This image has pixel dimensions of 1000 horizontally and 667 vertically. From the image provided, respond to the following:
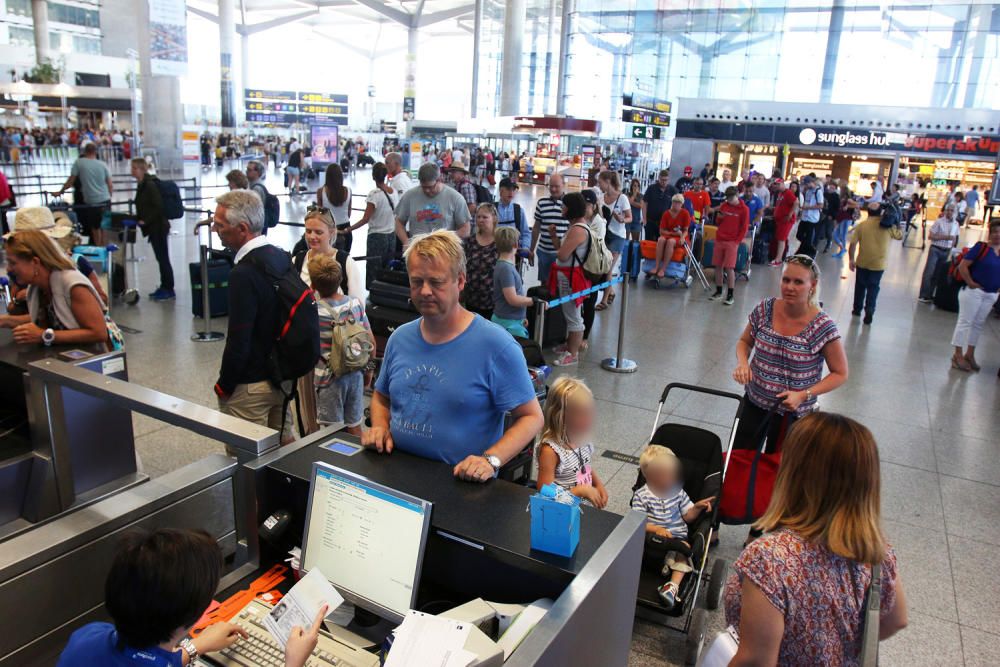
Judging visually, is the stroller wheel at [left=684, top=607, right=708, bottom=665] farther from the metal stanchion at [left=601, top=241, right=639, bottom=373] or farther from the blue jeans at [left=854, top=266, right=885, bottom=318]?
the blue jeans at [left=854, top=266, right=885, bottom=318]

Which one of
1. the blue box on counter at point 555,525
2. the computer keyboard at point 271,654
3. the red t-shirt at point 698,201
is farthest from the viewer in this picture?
the red t-shirt at point 698,201

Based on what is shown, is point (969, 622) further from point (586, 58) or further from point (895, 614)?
point (586, 58)

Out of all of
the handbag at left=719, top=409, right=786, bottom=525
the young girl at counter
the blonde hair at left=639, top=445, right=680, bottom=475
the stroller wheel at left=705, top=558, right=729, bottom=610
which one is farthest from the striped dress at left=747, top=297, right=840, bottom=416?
the young girl at counter

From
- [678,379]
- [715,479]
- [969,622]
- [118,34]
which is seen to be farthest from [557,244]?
[118,34]

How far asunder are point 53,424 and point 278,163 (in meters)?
40.2

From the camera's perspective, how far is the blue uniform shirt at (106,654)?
162cm

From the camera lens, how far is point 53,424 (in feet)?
10.2

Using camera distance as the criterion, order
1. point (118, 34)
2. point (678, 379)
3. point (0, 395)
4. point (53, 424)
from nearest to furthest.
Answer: point (53, 424) < point (0, 395) < point (678, 379) < point (118, 34)

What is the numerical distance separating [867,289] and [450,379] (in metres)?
9.67

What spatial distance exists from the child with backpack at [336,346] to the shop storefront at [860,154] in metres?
24.7

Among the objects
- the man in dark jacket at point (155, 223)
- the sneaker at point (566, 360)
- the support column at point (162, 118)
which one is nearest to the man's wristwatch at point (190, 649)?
the sneaker at point (566, 360)

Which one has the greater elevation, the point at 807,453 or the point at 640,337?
the point at 807,453

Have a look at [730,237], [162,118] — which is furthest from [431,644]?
[162,118]

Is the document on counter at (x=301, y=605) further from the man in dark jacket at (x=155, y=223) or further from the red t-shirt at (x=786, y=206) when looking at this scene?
the red t-shirt at (x=786, y=206)
